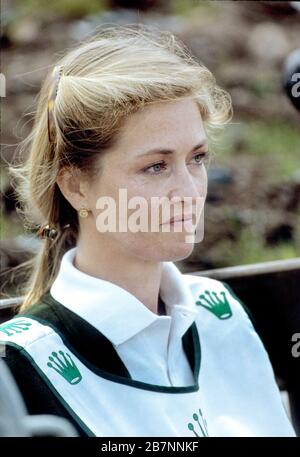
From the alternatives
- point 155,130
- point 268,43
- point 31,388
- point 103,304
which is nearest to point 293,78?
point 155,130

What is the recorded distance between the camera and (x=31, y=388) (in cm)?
110

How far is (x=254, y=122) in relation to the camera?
286 cm

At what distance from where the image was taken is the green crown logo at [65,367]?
44.1 inches

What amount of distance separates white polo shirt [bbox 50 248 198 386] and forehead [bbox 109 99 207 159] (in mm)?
178

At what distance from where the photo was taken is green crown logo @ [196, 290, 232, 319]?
138 centimetres

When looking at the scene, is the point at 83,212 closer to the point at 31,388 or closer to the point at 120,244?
the point at 120,244

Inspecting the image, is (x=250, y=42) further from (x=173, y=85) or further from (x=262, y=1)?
(x=173, y=85)

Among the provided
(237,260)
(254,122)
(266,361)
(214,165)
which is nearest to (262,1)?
(254,122)

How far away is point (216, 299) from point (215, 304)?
1cm

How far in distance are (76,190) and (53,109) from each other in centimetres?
11

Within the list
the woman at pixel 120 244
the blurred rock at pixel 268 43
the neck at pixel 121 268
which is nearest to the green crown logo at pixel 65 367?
the woman at pixel 120 244

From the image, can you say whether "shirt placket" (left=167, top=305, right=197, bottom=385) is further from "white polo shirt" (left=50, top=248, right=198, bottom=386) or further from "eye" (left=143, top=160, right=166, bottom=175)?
"eye" (left=143, top=160, right=166, bottom=175)

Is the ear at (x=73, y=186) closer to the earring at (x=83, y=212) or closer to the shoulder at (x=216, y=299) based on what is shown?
the earring at (x=83, y=212)

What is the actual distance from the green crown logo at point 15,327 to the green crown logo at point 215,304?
311mm
